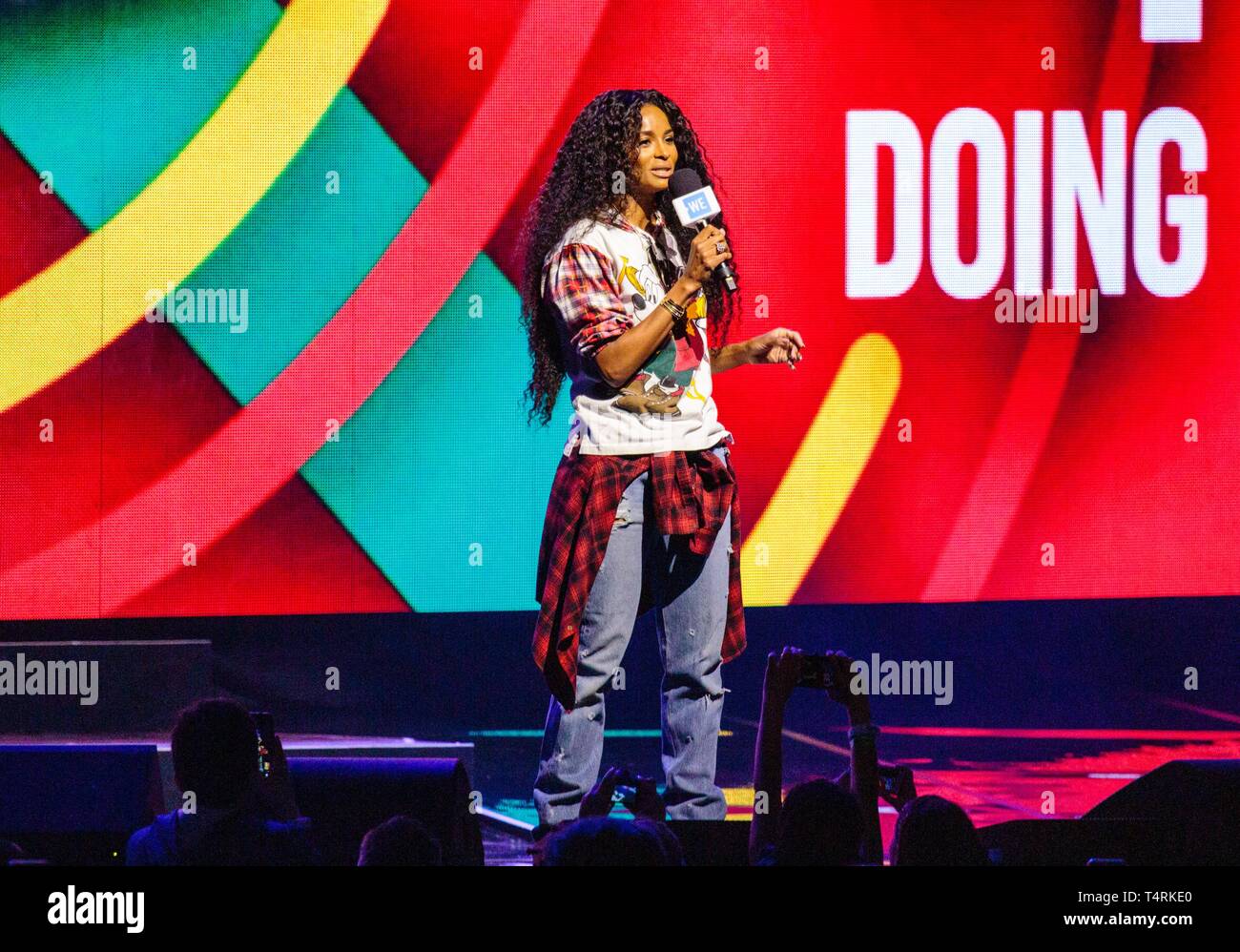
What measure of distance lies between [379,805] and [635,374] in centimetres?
83

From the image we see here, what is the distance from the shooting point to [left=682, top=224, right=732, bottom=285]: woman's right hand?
2.41 meters

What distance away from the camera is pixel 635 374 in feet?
8.23

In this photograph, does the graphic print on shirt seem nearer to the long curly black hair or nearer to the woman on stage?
the woman on stage

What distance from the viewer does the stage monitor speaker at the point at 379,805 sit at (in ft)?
7.41

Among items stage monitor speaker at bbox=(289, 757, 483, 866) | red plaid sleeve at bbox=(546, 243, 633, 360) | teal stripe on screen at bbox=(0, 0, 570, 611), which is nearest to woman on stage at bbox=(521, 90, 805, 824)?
red plaid sleeve at bbox=(546, 243, 633, 360)

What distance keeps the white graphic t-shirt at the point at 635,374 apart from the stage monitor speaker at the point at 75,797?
3.04ft

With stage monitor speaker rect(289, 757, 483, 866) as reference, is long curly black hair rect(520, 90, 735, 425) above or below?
above

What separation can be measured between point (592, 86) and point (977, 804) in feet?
7.16

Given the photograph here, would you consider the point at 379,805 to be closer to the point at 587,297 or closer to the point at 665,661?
the point at 665,661

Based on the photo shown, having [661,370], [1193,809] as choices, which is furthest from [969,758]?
[661,370]

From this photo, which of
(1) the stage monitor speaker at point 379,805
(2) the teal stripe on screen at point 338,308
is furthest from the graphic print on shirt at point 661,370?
(2) the teal stripe on screen at point 338,308

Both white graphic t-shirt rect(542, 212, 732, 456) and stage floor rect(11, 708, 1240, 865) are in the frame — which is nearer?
white graphic t-shirt rect(542, 212, 732, 456)

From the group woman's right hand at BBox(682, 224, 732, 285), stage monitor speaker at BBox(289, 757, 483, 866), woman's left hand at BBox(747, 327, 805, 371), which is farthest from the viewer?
woman's left hand at BBox(747, 327, 805, 371)
